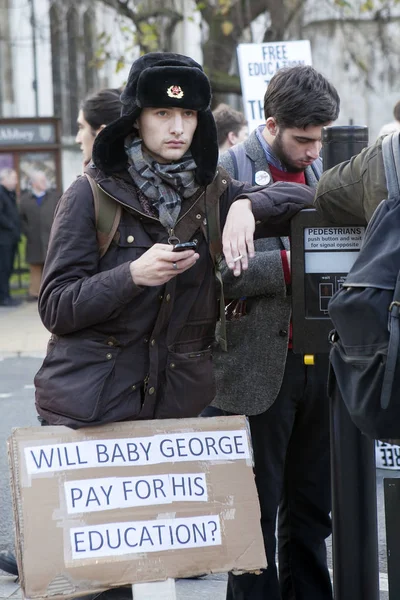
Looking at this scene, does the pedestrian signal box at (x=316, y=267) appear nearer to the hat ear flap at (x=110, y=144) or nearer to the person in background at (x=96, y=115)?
the hat ear flap at (x=110, y=144)

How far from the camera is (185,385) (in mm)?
3084

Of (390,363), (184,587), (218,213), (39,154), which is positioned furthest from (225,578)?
(39,154)

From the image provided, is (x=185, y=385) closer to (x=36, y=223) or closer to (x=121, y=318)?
(x=121, y=318)

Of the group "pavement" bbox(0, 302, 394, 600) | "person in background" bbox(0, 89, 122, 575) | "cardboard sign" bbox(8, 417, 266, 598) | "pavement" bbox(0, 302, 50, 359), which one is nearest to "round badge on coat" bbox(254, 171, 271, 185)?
"cardboard sign" bbox(8, 417, 266, 598)

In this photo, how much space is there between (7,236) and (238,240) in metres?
12.4

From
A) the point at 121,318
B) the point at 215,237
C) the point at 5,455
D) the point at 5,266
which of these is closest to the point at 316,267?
the point at 215,237

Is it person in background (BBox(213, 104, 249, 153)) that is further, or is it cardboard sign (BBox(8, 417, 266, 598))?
person in background (BBox(213, 104, 249, 153))

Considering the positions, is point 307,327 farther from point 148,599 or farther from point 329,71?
point 329,71

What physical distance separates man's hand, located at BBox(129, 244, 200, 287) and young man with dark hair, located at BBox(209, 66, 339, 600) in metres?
0.54

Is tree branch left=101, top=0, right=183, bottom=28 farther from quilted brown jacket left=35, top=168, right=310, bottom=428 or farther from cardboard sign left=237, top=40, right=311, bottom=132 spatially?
quilted brown jacket left=35, top=168, right=310, bottom=428

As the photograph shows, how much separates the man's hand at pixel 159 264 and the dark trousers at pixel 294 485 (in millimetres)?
835

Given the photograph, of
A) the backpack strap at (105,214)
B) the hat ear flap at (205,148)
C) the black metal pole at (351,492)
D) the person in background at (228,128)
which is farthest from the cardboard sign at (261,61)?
the backpack strap at (105,214)

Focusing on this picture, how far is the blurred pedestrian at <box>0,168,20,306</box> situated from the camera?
15008 millimetres

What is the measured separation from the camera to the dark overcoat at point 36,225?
15555 millimetres
